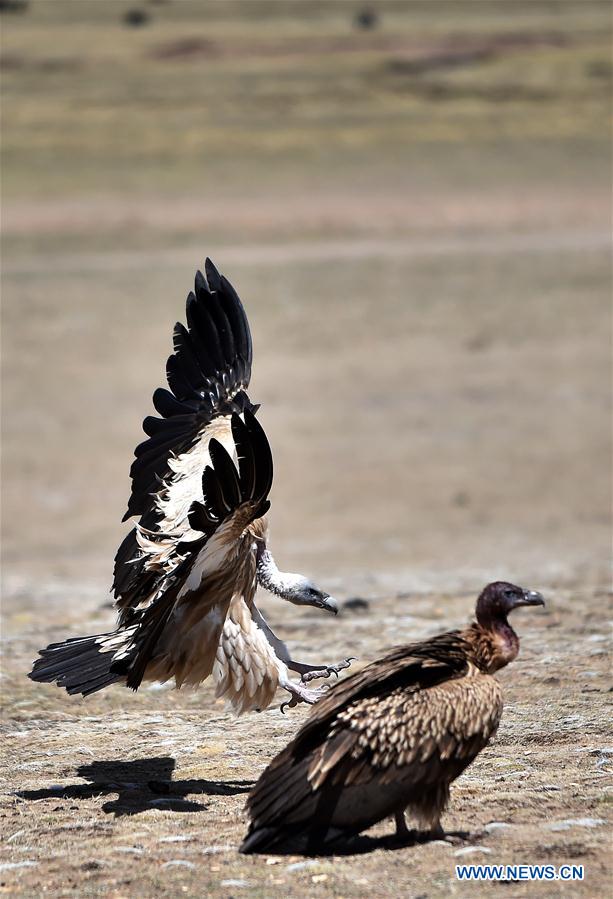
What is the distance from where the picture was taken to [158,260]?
21.4 meters

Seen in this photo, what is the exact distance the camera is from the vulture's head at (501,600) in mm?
4785

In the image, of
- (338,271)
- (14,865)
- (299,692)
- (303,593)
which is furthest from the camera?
(338,271)

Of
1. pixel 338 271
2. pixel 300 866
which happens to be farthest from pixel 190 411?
pixel 338 271

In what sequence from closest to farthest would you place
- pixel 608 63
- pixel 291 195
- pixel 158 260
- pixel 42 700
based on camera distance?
pixel 42 700 → pixel 158 260 → pixel 291 195 → pixel 608 63

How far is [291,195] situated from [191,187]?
186cm

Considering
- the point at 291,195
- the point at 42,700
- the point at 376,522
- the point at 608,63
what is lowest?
the point at 42,700

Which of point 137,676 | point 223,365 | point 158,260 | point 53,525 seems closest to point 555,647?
point 223,365

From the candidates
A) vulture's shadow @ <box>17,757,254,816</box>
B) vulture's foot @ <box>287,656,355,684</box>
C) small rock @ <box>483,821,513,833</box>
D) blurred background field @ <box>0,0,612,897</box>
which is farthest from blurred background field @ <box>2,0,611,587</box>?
small rock @ <box>483,821,513,833</box>

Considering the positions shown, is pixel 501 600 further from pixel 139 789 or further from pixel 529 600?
pixel 139 789

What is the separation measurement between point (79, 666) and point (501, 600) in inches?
71.7

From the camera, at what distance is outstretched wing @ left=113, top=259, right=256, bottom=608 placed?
6121 millimetres

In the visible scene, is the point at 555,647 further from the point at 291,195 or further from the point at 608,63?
the point at 608,63

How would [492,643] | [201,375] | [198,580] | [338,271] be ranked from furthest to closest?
[338,271], [201,375], [198,580], [492,643]

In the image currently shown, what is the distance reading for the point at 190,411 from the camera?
6.69 metres
